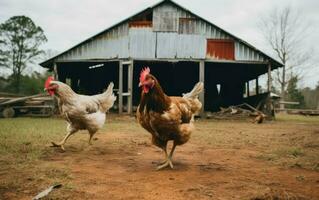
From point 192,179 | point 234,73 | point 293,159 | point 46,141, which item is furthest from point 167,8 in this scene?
point 192,179

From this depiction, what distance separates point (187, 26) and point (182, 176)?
1598cm

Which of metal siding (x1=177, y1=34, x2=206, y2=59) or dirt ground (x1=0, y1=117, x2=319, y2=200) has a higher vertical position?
metal siding (x1=177, y1=34, x2=206, y2=59)

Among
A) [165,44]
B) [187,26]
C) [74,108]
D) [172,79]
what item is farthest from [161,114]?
[172,79]

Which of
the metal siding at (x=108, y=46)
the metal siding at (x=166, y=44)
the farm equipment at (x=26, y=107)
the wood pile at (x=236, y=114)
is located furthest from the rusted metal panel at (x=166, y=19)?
the farm equipment at (x=26, y=107)

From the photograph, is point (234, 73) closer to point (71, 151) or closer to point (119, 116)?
point (119, 116)

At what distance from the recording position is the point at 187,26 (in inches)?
803

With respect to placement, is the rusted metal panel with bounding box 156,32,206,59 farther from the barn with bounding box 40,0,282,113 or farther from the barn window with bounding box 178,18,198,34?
the barn window with bounding box 178,18,198,34

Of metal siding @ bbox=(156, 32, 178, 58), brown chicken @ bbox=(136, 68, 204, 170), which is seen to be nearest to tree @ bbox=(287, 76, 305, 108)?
metal siding @ bbox=(156, 32, 178, 58)

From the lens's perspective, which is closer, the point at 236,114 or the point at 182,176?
the point at 182,176

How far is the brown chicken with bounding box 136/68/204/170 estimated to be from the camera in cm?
578

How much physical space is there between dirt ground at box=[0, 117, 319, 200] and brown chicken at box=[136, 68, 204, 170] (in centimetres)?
59

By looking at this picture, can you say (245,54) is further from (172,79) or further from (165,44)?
(172,79)

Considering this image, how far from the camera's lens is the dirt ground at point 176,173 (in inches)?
174

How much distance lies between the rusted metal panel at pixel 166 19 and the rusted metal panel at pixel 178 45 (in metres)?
0.35
